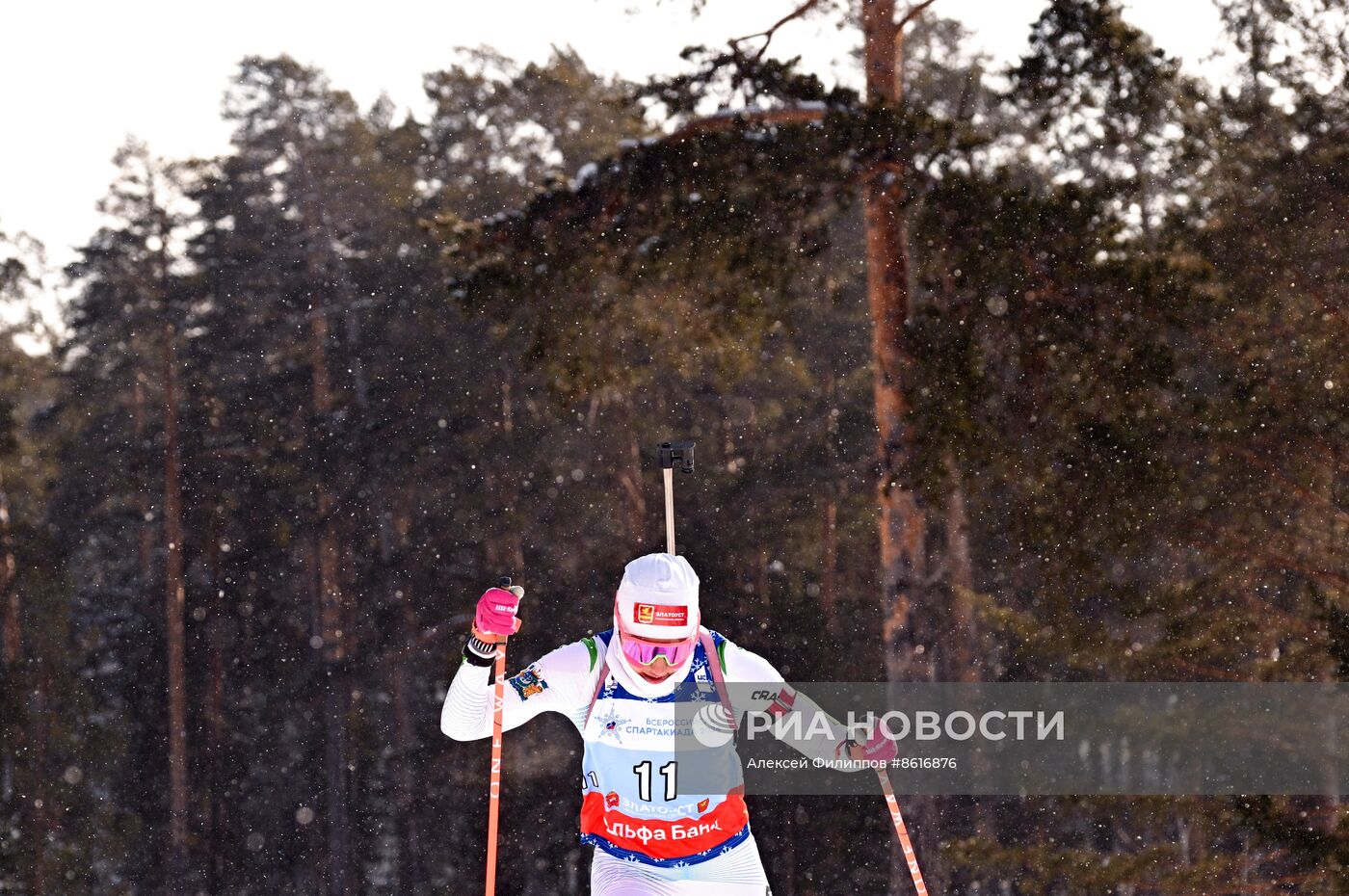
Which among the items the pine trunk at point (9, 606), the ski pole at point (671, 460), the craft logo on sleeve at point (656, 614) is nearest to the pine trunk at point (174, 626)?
the pine trunk at point (9, 606)

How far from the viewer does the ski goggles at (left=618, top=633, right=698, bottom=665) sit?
249 inches

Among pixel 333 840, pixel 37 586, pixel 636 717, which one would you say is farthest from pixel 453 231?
pixel 37 586

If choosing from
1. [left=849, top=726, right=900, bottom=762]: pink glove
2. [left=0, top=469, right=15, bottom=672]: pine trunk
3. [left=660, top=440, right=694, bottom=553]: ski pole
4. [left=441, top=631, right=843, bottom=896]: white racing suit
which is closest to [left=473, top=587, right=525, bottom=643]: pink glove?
[left=441, top=631, right=843, bottom=896]: white racing suit

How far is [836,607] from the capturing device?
2502 centimetres

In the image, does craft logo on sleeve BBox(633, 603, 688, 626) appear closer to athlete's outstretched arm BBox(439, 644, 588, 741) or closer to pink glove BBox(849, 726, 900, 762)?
athlete's outstretched arm BBox(439, 644, 588, 741)

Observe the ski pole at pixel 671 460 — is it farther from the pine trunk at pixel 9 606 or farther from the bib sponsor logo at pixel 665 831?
the pine trunk at pixel 9 606

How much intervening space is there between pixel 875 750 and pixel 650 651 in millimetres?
1149

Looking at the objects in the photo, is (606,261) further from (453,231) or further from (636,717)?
(636,717)

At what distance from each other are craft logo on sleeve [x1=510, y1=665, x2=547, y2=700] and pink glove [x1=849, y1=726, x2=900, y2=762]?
1.45 metres

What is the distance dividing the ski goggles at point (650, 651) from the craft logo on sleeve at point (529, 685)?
17.5 inches

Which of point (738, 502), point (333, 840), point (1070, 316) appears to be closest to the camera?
point (1070, 316)

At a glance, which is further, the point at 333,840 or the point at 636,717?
the point at 333,840

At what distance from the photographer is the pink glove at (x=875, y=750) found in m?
6.55

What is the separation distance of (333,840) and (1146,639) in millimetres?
16269
